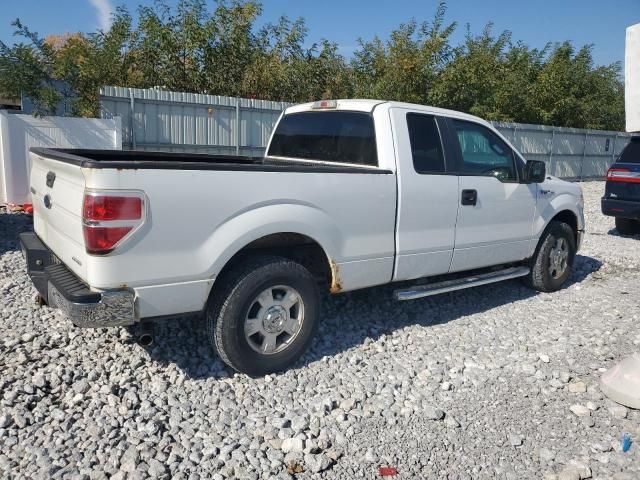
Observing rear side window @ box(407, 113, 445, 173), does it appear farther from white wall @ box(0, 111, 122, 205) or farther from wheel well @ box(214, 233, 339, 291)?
white wall @ box(0, 111, 122, 205)

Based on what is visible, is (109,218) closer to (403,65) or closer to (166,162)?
(166,162)

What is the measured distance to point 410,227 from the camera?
459 centimetres

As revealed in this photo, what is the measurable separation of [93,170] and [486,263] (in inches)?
147

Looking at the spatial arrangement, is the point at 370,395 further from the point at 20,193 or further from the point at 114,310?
the point at 20,193

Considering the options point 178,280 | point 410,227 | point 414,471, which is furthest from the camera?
point 410,227

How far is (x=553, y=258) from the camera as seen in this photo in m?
6.36

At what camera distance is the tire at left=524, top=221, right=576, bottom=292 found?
6.18m

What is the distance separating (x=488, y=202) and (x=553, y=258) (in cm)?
159

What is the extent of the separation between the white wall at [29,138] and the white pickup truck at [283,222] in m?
4.93

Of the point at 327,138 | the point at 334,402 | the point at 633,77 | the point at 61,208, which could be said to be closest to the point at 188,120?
the point at 327,138

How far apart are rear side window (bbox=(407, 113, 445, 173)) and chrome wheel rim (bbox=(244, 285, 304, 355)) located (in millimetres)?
1519

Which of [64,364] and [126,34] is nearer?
[64,364]

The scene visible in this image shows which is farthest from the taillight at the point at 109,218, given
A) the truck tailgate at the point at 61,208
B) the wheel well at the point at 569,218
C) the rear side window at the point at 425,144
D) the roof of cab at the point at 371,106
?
the wheel well at the point at 569,218

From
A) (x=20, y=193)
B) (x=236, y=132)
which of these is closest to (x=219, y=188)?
(x=20, y=193)
